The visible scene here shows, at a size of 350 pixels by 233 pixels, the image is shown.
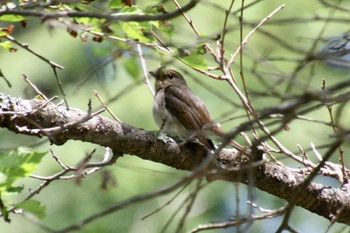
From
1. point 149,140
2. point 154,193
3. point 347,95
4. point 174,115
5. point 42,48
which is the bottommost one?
point 42,48

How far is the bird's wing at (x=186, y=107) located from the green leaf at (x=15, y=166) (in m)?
2.80

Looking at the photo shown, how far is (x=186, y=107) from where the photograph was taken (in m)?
5.78

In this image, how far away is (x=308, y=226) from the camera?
317 inches

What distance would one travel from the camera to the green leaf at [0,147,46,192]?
276 cm

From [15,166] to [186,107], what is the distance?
309 centimetres

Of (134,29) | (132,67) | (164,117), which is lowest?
(164,117)

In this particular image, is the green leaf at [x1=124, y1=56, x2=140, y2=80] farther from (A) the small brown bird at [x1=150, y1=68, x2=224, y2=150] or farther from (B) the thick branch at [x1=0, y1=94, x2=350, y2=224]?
(A) the small brown bird at [x1=150, y1=68, x2=224, y2=150]

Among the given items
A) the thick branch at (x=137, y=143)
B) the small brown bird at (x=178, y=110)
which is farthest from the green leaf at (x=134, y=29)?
the small brown bird at (x=178, y=110)

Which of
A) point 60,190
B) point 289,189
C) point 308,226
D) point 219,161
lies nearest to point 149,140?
point 219,161

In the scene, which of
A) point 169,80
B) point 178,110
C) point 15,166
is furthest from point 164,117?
point 15,166

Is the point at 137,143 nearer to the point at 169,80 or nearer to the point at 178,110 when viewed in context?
the point at 178,110

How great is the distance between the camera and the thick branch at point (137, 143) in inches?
136

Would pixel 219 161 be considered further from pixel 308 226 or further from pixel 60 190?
pixel 308 226

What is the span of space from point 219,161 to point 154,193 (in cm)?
204
